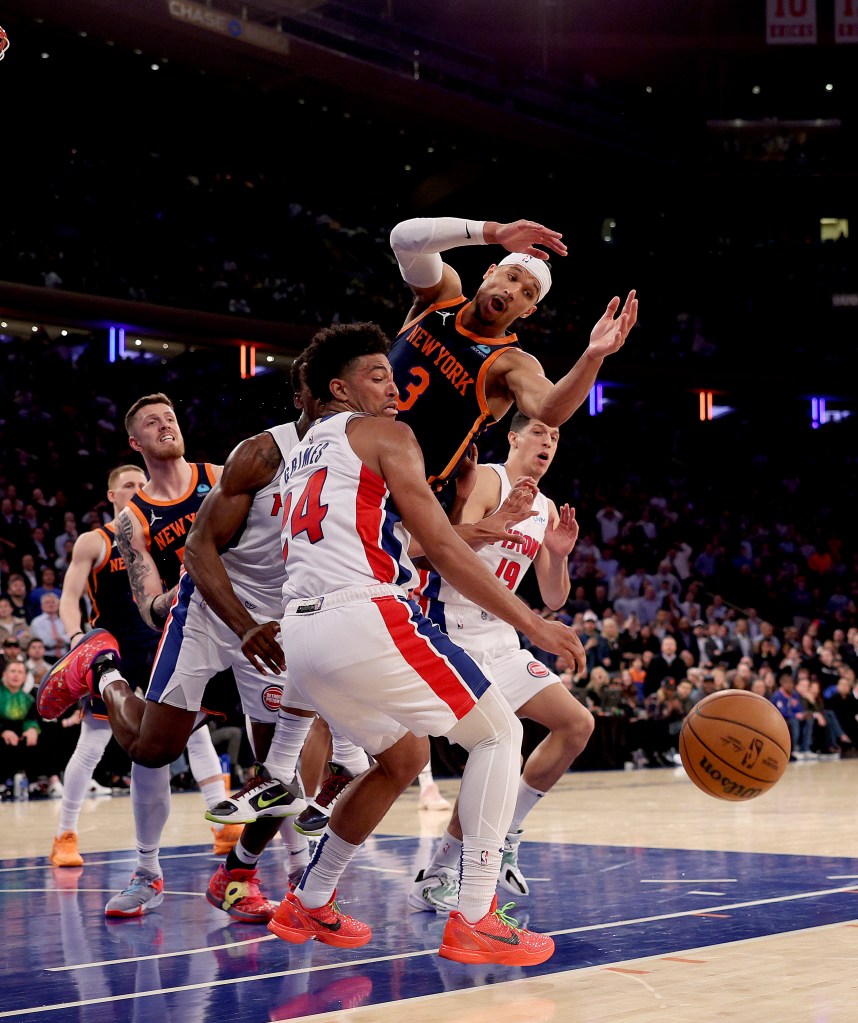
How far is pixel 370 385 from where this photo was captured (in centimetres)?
450

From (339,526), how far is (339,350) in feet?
2.38

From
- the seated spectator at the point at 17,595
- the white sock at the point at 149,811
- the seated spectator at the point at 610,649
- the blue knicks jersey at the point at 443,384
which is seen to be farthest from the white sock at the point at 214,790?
the seated spectator at the point at 610,649

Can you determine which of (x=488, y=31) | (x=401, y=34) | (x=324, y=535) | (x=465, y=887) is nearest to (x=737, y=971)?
(x=465, y=887)

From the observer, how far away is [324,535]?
422 centimetres

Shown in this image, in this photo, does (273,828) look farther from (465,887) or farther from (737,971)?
(737,971)

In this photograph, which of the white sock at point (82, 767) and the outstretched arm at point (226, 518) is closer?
the outstretched arm at point (226, 518)

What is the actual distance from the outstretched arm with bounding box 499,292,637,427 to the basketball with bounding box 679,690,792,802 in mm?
1633

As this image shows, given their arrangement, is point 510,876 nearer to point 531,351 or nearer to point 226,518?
point 226,518

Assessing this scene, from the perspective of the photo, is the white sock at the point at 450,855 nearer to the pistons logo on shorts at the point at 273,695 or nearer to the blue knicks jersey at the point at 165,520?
the pistons logo on shorts at the point at 273,695

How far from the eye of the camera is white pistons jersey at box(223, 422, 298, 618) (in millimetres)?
5293

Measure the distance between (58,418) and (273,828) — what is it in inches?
536

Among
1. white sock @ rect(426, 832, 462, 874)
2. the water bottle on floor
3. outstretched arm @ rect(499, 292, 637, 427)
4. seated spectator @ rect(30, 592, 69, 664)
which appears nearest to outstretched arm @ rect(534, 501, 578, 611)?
outstretched arm @ rect(499, 292, 637, 427)

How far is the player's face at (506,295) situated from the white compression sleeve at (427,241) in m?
0.23

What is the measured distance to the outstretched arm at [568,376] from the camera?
4805mm
